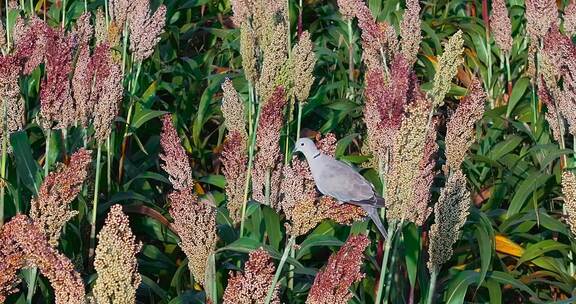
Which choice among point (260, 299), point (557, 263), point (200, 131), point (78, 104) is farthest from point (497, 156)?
point (260, 299)

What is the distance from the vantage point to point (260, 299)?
3.28 metres

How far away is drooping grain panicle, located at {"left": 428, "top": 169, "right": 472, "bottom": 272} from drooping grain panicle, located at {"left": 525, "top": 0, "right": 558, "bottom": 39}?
9.12 feet

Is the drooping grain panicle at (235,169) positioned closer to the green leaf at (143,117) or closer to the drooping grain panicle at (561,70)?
the green leaf at (143,117)

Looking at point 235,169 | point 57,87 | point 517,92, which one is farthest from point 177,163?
point 517,92

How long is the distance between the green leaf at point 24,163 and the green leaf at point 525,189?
7.86 feet

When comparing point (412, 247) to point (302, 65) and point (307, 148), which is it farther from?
point (302, 65)

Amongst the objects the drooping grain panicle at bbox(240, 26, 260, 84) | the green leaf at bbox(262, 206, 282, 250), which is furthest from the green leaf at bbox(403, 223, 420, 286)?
the drooping grain panicle at bbox(240, 26, 260, 84)

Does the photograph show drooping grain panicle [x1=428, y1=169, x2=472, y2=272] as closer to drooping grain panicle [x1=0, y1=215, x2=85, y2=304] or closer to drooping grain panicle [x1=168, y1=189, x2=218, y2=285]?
drooping grain panicle [x1=168, y1=189, x2=218, y2=285]

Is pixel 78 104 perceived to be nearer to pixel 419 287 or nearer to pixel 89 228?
pixel 89 228

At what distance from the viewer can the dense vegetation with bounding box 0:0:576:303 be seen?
12.5 ft

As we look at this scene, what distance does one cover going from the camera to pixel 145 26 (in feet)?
20.0

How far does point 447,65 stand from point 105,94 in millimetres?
1414

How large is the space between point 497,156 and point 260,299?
11.9ft

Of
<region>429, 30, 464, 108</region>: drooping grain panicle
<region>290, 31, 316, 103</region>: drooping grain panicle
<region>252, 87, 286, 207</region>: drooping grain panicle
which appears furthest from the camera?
<region>290, 31, 316, 103</region>: drooping grain panicle
